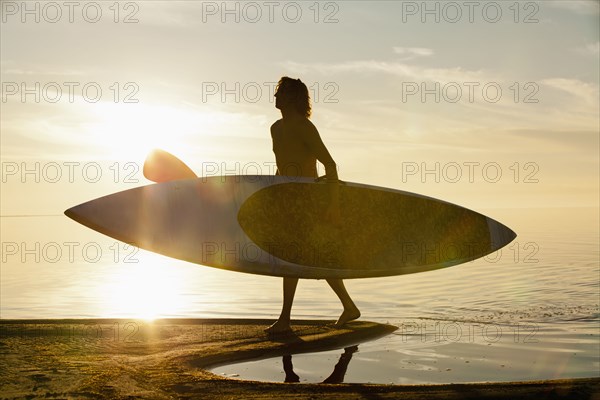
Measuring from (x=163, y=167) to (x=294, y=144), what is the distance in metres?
1.66

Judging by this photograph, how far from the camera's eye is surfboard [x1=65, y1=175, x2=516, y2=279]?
7.99 m

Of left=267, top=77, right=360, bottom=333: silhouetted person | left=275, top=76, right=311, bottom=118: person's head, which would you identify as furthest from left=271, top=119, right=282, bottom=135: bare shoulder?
left=275, top=76, right=311, bottom=118: person's head

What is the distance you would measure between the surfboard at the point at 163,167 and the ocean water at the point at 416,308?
296 cm

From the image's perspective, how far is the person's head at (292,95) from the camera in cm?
812

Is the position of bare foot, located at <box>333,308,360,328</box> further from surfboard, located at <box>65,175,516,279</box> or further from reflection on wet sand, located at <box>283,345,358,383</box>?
reflection on wet sand, located at <box>283,345,358,383</box>

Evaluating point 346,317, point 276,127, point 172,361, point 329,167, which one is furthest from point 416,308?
point 172,361

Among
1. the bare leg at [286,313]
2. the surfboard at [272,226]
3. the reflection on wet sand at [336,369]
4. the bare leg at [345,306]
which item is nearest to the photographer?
the reflection on wet sand at [336,369]

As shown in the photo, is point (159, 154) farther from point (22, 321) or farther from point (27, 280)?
point (27, 280)

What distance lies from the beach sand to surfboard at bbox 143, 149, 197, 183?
1.72 meters

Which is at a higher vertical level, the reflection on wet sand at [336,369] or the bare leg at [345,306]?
the bare leg at [345,306]

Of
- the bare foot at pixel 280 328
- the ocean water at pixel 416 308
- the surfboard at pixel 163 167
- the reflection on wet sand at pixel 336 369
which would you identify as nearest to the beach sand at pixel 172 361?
the bare foot at pixel 280 328

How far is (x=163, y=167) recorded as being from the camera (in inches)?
347

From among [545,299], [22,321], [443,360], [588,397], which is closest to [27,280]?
[22,321]

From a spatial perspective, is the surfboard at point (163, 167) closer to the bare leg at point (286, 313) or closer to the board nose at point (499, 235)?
the bare leg at point (286, 313)
